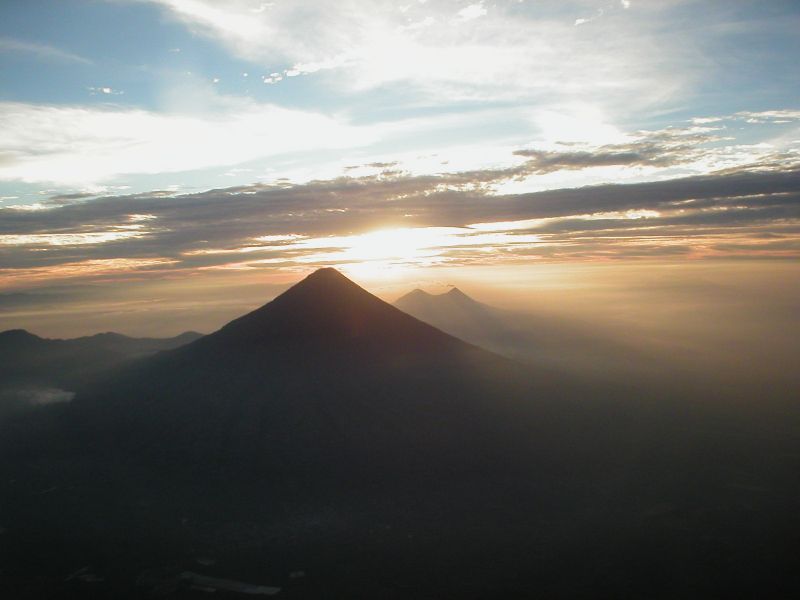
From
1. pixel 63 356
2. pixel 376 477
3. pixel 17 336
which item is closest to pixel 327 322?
pixel 376 477

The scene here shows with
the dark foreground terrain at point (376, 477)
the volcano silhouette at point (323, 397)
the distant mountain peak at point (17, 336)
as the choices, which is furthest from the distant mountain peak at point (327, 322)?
the distant mountain peak at point (17, 336)

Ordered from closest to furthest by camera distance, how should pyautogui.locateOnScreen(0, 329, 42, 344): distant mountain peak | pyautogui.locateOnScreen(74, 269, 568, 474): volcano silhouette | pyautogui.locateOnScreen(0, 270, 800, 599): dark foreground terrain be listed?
pyautogui.locateOnScreen(0, 270, 800, 599): dark foreground terrain < pyautogui.locateOnScreen(74, 269, 568, 474): volcano silhouette < pyautogui.locateOnScreen(0, 329, 42, 344): distant mountain peak

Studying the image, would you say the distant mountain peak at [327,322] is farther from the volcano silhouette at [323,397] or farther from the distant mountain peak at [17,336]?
the distant mountain peak at [17,336]

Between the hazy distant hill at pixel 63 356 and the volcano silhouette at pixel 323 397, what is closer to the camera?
the volcano silhouette at pixel 323 397

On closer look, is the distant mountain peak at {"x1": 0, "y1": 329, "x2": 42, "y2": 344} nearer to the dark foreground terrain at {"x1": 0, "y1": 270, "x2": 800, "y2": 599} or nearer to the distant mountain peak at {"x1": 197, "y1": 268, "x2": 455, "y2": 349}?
the dark foreground terrain at {"x1": 0, "y1": 270, "x2": 800, "y2": 599}

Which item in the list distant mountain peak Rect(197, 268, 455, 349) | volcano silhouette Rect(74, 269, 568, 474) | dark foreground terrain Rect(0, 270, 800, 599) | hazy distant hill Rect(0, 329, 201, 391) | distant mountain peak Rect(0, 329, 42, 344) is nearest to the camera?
dark foreground terrain Rect(0, 270, 800, 599)

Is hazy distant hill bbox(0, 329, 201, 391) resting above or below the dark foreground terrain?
above

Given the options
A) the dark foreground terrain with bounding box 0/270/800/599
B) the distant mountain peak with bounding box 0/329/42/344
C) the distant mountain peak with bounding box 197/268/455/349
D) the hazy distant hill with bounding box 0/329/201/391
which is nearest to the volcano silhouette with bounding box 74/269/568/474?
the distant mountain peak with bounding box 197/268/455/349

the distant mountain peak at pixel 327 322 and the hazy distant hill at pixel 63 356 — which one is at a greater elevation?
the distant mountain peak at pixel 327 322
